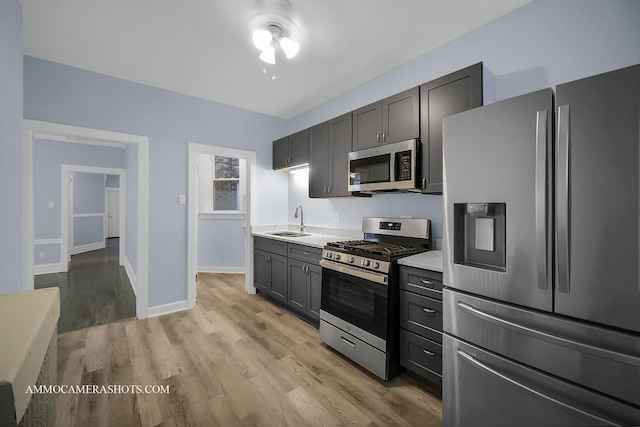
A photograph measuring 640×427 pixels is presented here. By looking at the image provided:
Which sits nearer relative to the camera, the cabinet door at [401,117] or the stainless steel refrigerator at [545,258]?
the stainless steel refrigerator at [545,258]

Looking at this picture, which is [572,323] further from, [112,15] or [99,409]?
[112,15]

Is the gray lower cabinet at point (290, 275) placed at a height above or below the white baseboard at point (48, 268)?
above

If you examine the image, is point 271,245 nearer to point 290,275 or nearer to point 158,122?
point 290,275

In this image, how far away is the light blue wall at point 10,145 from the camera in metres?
1.50

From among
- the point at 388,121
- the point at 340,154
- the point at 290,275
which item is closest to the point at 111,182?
the point at 290,275

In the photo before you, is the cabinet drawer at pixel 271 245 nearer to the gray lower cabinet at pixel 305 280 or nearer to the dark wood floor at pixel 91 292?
the gray lower cabinet at pixel 305 280

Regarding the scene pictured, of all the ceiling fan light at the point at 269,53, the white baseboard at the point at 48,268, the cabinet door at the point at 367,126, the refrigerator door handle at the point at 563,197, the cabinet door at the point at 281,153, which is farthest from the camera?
the white baseboard at the point at 48,268

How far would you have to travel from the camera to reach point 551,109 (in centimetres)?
119

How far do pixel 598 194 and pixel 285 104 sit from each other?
11.4 ft

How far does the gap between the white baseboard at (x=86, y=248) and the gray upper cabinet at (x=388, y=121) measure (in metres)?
7.83

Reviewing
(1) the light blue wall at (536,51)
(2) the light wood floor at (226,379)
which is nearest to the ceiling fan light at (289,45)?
(1) the light blue wall at (536,51)

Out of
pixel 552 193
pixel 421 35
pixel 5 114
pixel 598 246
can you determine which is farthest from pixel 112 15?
pixel 598 246

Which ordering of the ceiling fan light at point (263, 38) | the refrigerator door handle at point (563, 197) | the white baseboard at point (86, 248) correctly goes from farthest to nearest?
the white baseboard at point (86, 248) < the ceiling fan light at point (263, 38) < the refrigerator door handle at point (563, 197)

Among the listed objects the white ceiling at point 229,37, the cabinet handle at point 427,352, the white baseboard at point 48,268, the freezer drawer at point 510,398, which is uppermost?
the white ceiling at point 229,37
